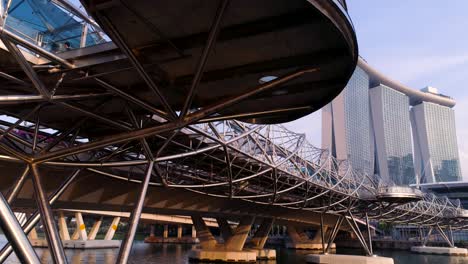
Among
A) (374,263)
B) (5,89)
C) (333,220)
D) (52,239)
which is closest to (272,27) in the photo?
(52,239)

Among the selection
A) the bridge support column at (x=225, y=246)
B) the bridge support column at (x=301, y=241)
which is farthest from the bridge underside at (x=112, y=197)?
the bridge support column at (x=301, y=241)

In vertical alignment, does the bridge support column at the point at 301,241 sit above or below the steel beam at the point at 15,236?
below

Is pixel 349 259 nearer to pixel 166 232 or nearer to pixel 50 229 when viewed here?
pixel 50 229

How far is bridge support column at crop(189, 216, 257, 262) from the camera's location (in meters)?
56.7

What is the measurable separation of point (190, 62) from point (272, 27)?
2.72 m

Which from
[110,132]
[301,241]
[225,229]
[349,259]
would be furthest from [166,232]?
[110,132]

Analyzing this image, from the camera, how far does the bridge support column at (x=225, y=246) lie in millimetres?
56688

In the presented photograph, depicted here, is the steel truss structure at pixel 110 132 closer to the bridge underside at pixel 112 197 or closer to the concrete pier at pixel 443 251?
the bridge underside at pixel 112 197

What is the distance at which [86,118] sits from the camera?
16297 mm

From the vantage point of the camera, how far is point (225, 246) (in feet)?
202

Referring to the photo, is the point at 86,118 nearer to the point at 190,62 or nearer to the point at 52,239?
the point at 52,239

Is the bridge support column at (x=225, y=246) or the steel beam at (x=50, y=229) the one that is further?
the bridge support column at (x=225, y=246)

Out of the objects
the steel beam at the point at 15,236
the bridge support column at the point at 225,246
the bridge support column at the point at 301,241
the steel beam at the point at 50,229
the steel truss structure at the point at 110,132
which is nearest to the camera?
the steel beam at the point at 15,236

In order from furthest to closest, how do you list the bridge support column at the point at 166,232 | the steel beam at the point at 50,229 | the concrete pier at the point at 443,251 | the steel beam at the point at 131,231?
the bridge support column at the point at 166,232, the concrete pier at the point at 443,251, the steel beam at the point at 131,231, the steel beam at the point at 50,229
